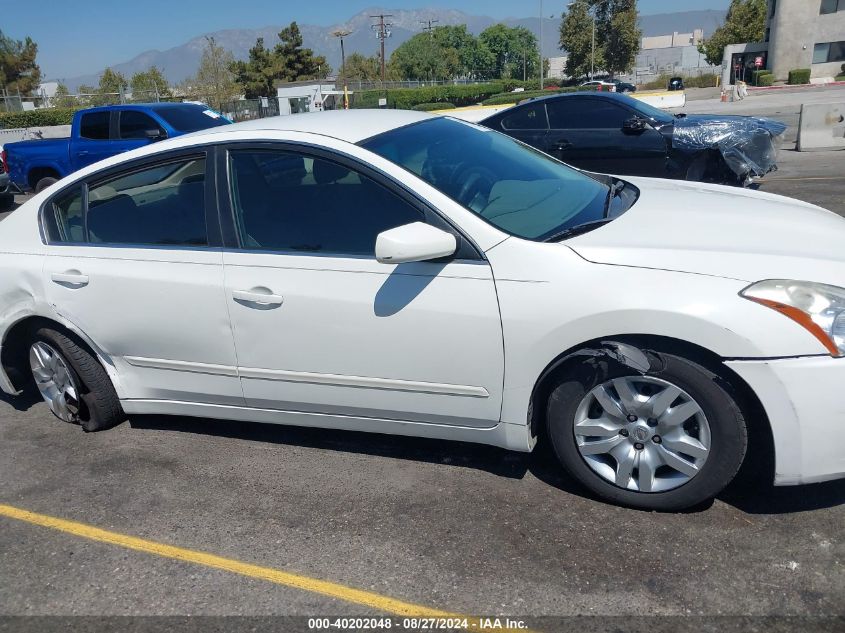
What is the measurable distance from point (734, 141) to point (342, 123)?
22.9 feet

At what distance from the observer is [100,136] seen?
1184 cm

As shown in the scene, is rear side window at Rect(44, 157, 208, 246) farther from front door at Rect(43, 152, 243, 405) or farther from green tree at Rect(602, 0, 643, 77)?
green tree at Rect(602, 0, 643, 77)

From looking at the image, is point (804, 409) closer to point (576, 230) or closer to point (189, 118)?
point (576, 230)

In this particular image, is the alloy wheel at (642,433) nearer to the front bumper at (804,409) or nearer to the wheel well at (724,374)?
the wheel well at (724,374)

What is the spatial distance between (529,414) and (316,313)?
1.03 meters

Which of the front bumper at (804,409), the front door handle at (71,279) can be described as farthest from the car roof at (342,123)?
the front bumper at (804,409)

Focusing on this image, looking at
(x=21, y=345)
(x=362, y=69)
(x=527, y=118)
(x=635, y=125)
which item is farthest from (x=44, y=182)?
(x=362, y=69)

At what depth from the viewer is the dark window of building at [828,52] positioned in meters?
52.7

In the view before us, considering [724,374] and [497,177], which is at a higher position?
[497,177]

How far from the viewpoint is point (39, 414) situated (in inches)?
177

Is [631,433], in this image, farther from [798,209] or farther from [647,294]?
[798,209]

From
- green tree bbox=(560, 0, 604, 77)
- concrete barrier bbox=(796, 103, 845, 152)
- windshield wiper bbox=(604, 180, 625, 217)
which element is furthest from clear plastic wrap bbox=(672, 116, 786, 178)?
green tree bbox=(560, 0, 604, 77)

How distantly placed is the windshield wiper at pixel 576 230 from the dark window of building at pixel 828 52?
6031 centimetres

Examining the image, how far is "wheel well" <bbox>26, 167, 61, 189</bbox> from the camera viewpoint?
12.5m
